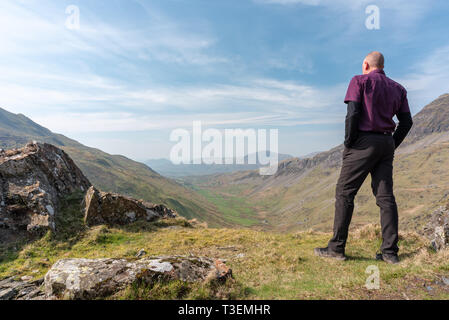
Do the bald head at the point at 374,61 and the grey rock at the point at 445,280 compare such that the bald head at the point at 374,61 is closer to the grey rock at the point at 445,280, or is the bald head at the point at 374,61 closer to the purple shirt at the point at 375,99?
the purple shirt at the point at 375,99

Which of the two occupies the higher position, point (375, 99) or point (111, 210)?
point (375, 99)

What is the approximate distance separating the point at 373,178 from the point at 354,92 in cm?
267

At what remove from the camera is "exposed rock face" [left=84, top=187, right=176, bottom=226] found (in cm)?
1285

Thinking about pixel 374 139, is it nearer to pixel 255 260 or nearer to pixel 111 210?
pixel 255 260

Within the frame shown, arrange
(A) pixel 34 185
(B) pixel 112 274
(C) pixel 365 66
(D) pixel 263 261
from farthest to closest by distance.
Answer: (A) pixel 34 185
(D) pixel 263 261
(C) pixel 365 66
(B) pixel 112 274

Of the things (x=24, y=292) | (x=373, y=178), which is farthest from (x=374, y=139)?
(x=24, y=292)

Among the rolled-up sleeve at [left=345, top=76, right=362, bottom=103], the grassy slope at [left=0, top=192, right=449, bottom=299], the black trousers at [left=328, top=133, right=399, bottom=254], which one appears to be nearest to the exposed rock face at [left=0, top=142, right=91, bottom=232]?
the grassy slope at [left=0, top=192, right=449, bottom=299]

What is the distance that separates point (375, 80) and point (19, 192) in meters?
16.4

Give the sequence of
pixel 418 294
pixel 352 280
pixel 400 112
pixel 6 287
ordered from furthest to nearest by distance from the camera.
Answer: pixel 400 112 → pixel 6 287 → pixel 352 280 → pixel 418 294

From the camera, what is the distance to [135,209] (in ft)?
48.2

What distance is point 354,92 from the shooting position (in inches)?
247

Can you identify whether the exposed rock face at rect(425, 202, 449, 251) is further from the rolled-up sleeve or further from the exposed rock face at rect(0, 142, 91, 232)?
the exposed rock face at rect(0, 142, 91, 232)
